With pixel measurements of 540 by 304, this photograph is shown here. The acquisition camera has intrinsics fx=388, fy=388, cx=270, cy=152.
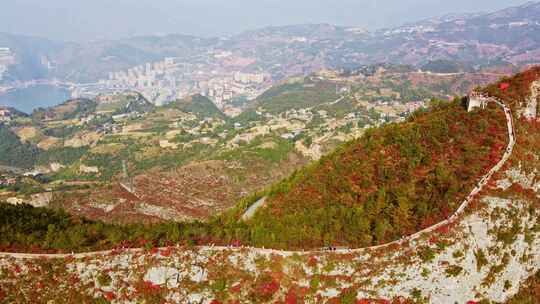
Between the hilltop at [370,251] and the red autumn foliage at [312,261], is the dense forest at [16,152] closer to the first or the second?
the hilltop at [370,251]


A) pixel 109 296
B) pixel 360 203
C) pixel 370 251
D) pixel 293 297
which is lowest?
pixel 109 296

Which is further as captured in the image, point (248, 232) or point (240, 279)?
point (248, 232)

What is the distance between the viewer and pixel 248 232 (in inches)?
1097

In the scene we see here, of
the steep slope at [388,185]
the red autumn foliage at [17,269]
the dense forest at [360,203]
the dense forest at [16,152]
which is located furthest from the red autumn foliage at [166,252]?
the dense forest at [16,152]

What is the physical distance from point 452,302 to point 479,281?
2.24 m

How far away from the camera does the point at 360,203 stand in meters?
29.9

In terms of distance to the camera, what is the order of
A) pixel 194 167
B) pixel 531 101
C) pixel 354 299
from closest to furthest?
pixel 354 299, pixel 531 101, pixel 194 167

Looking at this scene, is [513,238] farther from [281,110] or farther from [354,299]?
[281,110]

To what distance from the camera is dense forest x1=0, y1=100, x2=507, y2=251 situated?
26.3 metres

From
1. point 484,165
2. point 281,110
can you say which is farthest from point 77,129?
point 484,165

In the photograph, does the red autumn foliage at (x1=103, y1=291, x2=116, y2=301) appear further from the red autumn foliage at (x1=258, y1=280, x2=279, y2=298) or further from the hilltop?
the red autumn foliage at (x1=258, y1=280, x2=279, y2=298)

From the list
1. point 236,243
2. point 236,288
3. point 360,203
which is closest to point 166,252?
point 236,243

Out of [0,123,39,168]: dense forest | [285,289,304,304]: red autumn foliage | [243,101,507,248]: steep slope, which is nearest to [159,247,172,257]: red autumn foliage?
[243,101,507,248]: steep slope

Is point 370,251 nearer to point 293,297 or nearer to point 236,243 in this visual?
point 293,297
